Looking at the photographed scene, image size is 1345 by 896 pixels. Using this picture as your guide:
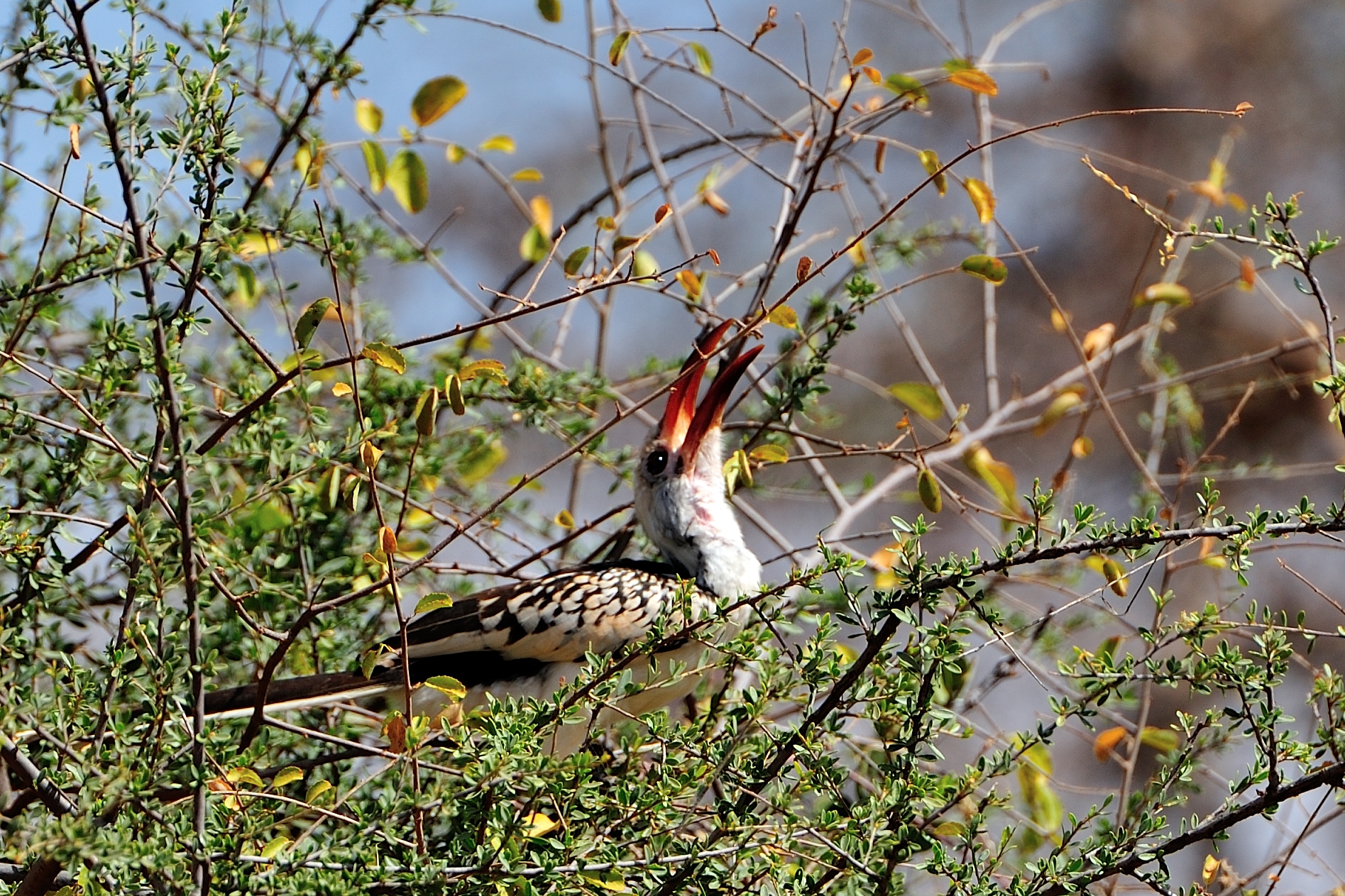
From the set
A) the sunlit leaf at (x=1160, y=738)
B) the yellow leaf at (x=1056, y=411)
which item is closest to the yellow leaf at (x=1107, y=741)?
the sunlit leaf at (x=1160, y=738)

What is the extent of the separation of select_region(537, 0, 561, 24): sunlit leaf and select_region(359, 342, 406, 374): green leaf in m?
0.99

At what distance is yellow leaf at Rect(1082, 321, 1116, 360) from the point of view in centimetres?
284

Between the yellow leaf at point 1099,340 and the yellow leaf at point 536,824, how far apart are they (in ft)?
5.73

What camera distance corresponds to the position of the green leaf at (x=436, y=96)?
2334mm

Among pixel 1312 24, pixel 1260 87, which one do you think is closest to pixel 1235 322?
pixel 1260 87

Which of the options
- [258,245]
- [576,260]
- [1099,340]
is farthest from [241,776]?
[1099,340]

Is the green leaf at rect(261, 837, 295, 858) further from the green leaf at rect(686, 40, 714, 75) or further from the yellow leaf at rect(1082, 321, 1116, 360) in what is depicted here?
the yellow leaf at rect(1082, 321, 1116, 360)

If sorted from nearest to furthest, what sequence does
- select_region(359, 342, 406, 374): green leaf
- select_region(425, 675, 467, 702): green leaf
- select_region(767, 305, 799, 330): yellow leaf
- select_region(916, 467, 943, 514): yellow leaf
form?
select_region(359, 342, 406, 374): green leaf < select_region(425, 675, 467, 702): green leaf < select_region(767, 305, 799, 330): yellow leaf < select_region(916, 467, 943, 514): yellow leaf

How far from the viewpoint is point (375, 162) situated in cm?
235

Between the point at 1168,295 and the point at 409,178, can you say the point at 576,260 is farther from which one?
the point at 1168,295

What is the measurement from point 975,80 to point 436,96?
96cm

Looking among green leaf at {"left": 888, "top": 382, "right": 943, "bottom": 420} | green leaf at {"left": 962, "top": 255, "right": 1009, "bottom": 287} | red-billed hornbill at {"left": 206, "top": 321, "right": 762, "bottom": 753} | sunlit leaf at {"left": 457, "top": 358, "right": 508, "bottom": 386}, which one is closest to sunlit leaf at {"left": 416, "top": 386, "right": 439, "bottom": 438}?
sunlit leaf at {"left": 457, "top": 358, "right": 508, "bottom": 386}

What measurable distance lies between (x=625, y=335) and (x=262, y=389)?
20.8ft

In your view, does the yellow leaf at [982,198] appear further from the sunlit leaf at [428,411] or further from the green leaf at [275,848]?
the green leaf at [275,848]
